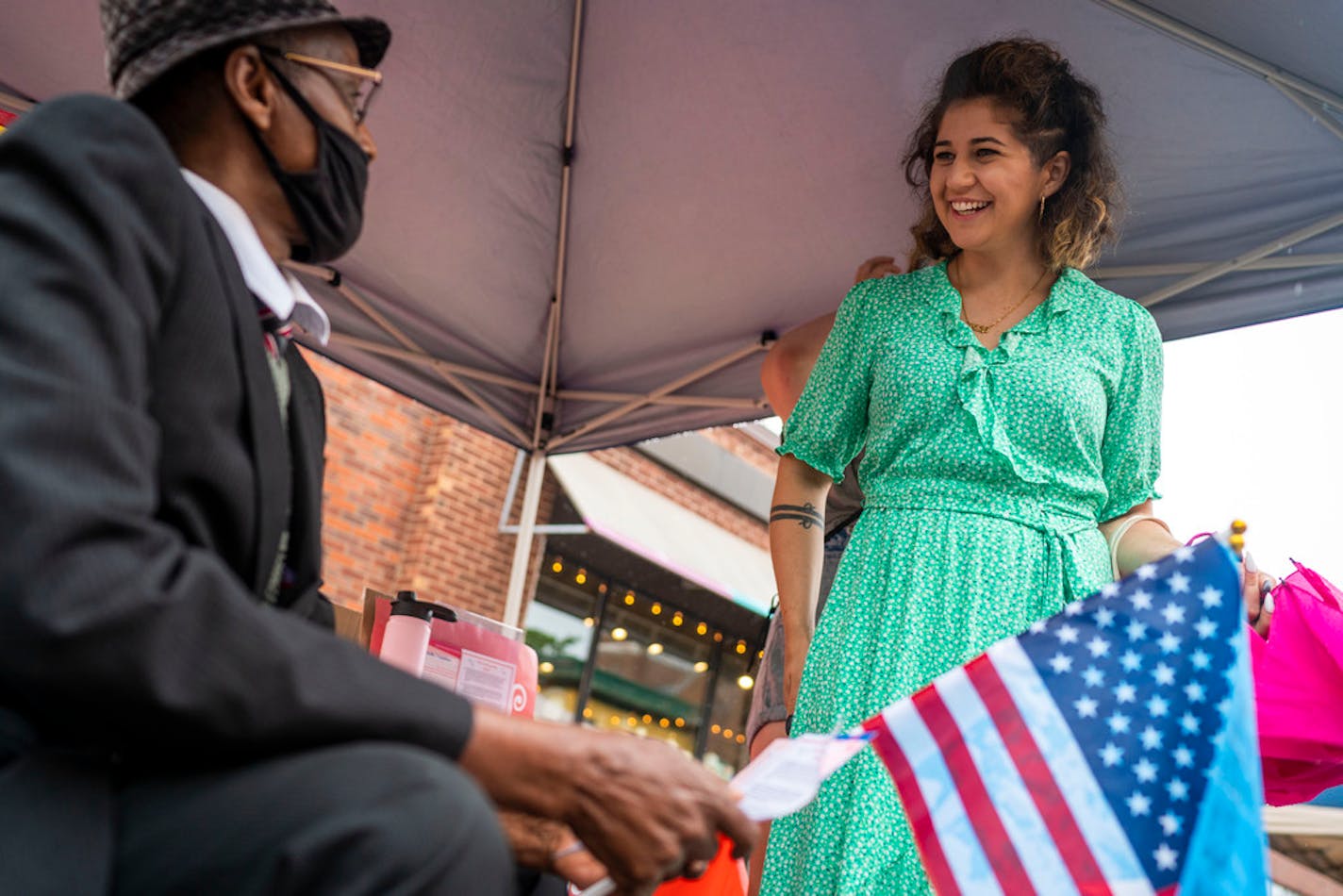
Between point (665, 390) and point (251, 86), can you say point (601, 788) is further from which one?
point (665, 390)

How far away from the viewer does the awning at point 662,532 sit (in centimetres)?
1169

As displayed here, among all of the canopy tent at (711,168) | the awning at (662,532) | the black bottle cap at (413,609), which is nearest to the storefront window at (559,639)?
the awning at (662,532)

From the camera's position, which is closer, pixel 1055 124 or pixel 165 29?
pixel 165 29

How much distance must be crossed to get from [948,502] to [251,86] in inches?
60.1

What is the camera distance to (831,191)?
466cm

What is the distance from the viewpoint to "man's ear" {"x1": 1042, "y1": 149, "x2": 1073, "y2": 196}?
115 inches

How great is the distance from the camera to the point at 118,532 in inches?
43.3

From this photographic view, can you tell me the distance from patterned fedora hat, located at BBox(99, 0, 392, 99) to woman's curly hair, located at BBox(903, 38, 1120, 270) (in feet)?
5.71

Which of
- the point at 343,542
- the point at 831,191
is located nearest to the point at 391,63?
the point at 831,191

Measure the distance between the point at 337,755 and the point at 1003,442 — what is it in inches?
68.8

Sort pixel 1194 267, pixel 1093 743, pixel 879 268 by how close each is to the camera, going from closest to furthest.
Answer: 1. pixel 1093 743
2. pixel 879 268
3. pixel 1194 267

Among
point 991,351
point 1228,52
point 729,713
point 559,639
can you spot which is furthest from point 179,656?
point 729,713

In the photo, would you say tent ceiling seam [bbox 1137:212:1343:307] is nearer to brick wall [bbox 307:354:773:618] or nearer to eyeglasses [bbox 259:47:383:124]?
eyeglasses [bbox 259:47:383:124]

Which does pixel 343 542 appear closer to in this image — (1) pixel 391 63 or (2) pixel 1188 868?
(1) pixel 391 63
